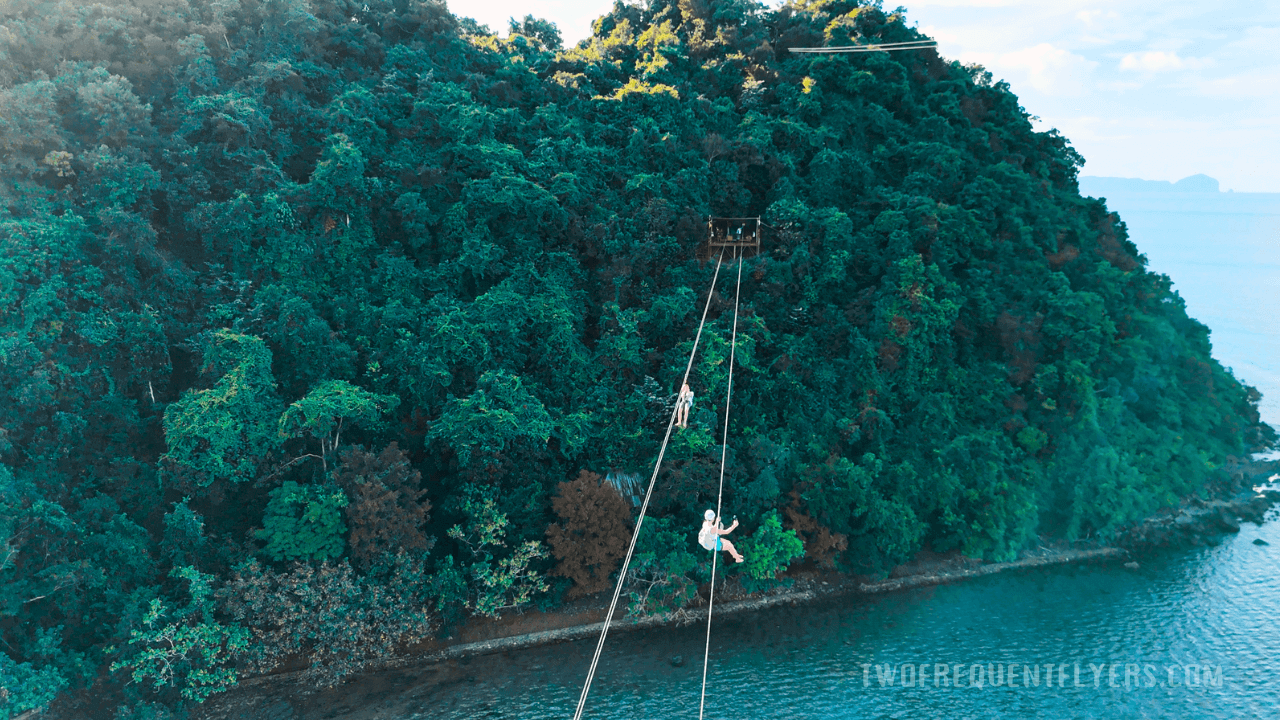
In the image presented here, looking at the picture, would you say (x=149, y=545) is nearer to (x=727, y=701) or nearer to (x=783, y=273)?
(x=727, y=701)

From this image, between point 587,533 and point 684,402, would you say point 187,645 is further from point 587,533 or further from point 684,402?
point 684,402

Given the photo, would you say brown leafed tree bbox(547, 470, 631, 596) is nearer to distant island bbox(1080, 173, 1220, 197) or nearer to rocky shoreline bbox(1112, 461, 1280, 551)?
rocky shoreline bbox(1112, 461, 1280, 551)

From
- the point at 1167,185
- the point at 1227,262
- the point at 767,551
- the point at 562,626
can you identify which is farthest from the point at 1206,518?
the point at 1167,185

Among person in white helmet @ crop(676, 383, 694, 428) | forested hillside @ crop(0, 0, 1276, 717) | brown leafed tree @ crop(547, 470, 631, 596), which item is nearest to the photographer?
person in white helmet @ crop(676, 383, 694, 428)

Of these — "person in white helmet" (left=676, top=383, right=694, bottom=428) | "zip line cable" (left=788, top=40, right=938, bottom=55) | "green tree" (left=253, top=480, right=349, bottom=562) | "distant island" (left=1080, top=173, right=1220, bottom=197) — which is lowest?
"green tree" (left=253, top=480, right=349, bottom=562)

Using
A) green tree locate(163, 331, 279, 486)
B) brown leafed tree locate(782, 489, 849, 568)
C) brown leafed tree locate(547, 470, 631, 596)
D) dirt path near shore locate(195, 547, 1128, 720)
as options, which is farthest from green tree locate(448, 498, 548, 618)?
brown leafed tree locate(782, 489, 849, 568)

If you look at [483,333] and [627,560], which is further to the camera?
[483,333]

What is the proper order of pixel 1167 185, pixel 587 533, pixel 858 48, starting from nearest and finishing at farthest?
pixel 587 533
pixel 858 48
pixel 1167 185
